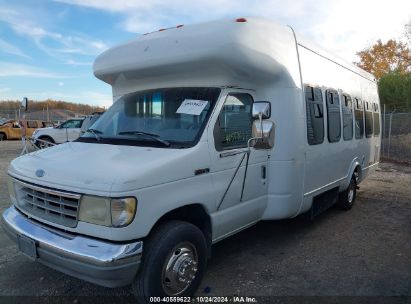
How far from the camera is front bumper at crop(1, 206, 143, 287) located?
10.0 ft

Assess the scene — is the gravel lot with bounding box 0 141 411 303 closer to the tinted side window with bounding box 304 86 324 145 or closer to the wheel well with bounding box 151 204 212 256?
the wheel well with bounding box 151 204 212 256

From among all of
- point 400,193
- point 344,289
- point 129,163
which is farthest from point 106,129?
point 400,193

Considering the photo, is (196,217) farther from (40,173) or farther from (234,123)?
(40,173)

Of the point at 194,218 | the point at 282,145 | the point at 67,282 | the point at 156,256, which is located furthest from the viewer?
the point at 282,145

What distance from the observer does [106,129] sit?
14.6 ft

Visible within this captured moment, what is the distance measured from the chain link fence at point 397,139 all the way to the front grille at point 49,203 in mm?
14257

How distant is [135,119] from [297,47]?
2.36 m

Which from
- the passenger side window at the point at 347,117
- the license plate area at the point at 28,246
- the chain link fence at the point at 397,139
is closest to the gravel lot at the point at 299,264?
the license plate area at the point at 28,246

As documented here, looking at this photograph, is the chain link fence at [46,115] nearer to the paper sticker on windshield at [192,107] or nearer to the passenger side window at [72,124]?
the passenger side window at [72,124]

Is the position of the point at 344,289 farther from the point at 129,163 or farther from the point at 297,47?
the point at 297,47

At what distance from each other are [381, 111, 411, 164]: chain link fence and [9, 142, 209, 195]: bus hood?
44.3 feet

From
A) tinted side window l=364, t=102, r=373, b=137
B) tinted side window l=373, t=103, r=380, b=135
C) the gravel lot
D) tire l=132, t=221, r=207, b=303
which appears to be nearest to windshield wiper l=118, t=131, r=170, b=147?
tire l=132, t=221, r=207, b=303

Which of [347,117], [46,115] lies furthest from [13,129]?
[347,117]

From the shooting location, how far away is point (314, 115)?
5520 mm
